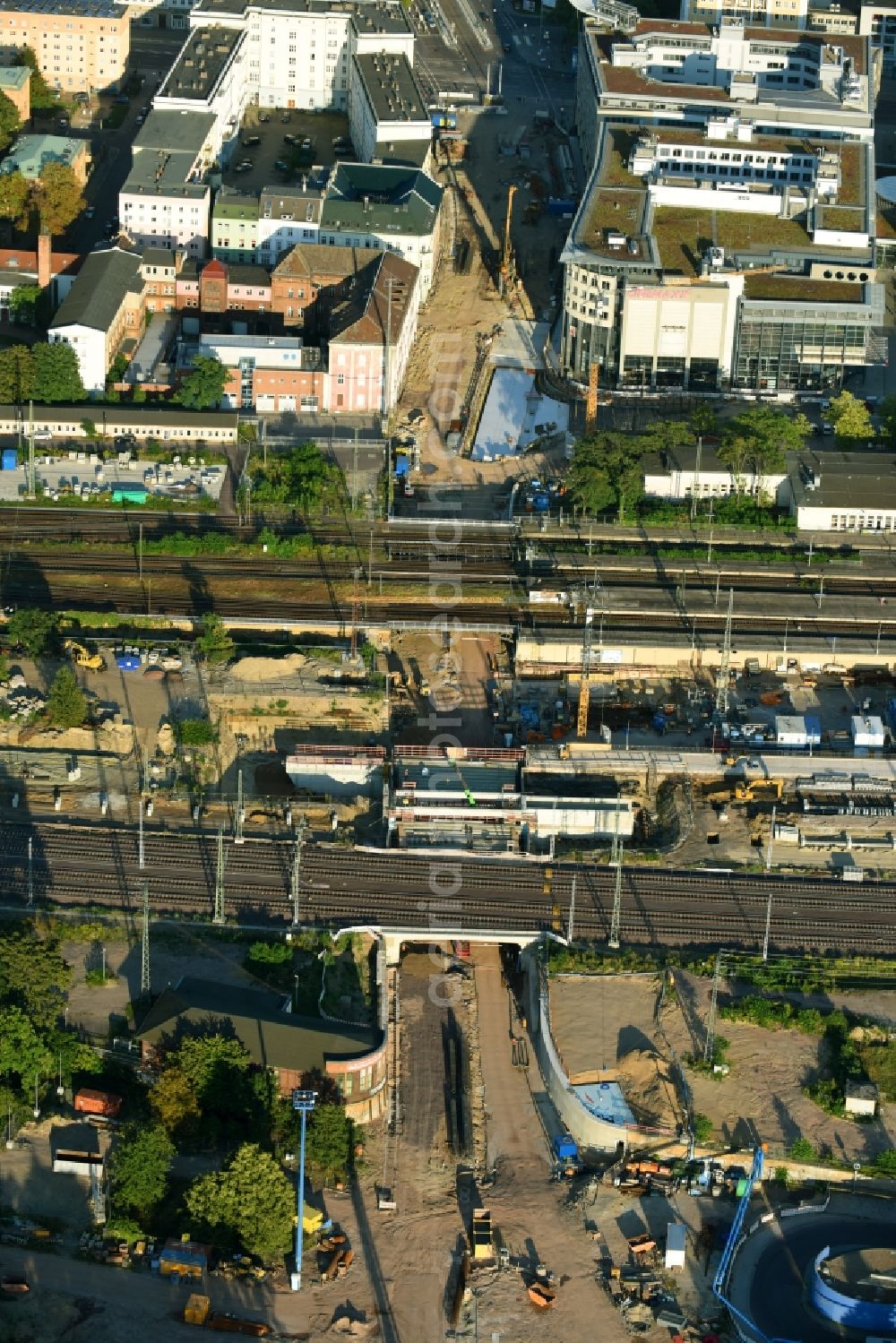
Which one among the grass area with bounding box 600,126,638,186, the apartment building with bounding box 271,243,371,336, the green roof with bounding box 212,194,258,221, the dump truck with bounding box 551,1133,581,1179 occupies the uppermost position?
the grass area with bounding box 600,126,638,186

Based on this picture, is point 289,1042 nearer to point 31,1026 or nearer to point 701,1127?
point 31,1026

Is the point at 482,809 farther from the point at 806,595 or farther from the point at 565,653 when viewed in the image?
the point at 806,595

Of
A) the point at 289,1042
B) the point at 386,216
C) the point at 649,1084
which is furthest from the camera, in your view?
the point at 386,216

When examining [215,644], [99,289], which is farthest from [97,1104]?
[99,289]

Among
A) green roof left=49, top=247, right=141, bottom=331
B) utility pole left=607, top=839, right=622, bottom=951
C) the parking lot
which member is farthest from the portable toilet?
the parking lot

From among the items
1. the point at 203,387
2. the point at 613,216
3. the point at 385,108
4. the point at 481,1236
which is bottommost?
the point at 481,1236

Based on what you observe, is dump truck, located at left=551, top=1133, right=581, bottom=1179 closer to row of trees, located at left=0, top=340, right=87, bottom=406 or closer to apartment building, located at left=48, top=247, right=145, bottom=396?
row of trees, located at left=0, top=340, right=87, bottom=406
